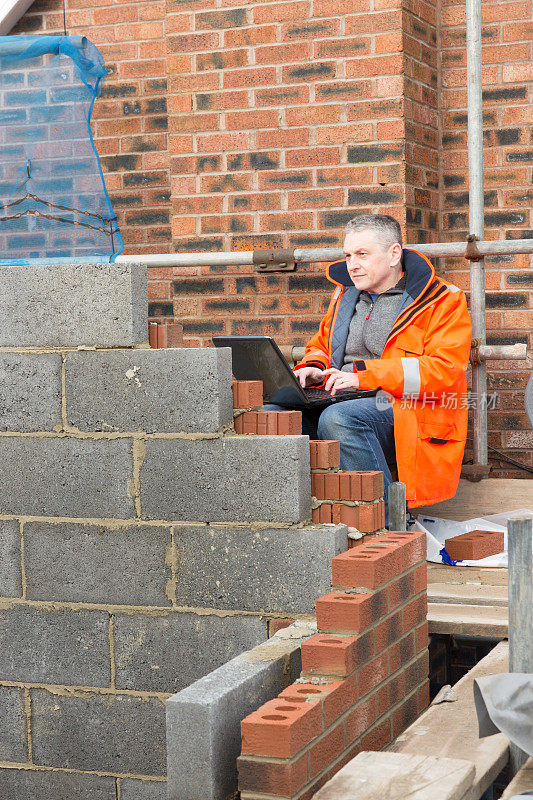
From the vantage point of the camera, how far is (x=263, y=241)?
5.59 meters

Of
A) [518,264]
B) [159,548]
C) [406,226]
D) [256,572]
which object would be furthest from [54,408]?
[518,264]

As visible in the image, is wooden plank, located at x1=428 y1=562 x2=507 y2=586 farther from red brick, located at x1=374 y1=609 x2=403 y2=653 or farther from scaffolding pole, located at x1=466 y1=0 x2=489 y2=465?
red brick, located at x1=374 y1=609 x2=403 y2=653

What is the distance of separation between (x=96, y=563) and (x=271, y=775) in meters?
1.36

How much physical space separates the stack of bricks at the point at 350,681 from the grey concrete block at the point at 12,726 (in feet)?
4.66

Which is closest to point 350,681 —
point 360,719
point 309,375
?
point 360,719

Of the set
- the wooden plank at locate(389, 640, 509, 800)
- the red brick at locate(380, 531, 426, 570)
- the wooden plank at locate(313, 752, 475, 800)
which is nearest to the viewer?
the wooden plank at locate(313, 752, 475, 800)

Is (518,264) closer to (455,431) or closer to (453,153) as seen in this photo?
(453,153)

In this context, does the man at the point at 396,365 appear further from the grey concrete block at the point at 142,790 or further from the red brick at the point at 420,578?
the grey concrete block at the point at 142,790

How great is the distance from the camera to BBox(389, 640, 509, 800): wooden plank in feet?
9.13

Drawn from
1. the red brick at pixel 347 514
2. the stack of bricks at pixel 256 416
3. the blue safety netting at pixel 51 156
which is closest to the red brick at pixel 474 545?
the red brick at pixel 347 514

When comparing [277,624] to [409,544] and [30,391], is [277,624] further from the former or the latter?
[30,391]

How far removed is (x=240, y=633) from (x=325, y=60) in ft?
10.2

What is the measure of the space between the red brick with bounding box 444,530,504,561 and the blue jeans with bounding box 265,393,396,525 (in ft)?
1.66

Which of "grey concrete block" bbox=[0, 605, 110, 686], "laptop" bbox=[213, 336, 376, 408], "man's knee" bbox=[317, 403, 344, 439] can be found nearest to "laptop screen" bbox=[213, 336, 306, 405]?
"laptop" bbox=[213, 336, 376, 408]
